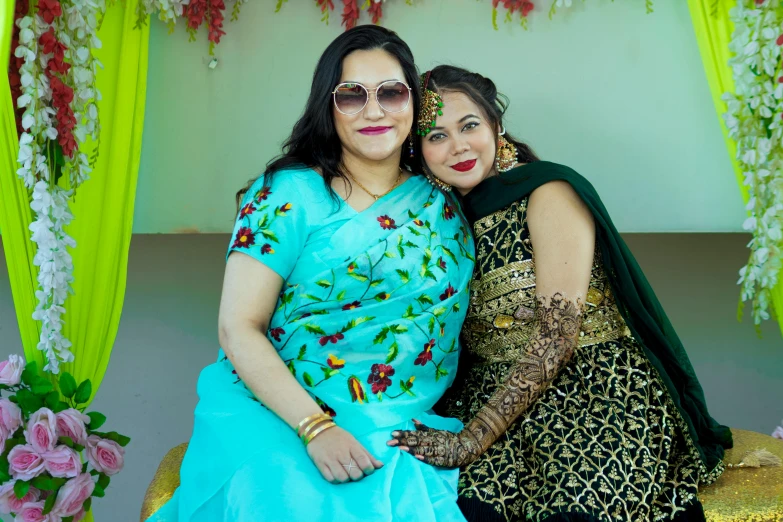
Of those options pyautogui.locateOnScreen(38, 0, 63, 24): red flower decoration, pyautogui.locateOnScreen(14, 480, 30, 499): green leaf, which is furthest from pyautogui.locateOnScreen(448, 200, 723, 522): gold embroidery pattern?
pyautogui.locateOnScreen(38, 0, 63, 24): red flower decoration

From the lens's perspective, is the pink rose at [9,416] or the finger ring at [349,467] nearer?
the finger ring at [349,467]

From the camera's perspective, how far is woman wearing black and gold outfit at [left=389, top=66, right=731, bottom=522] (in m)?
1.83

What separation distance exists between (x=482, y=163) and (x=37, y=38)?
1.17 meters

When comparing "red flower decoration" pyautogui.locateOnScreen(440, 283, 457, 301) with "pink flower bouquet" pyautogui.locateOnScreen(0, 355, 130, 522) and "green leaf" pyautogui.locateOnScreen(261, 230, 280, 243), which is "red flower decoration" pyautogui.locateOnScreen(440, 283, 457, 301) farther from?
"pink flower bouquet" pyautogui.locateOnScreen(0, 355, 130, 522)

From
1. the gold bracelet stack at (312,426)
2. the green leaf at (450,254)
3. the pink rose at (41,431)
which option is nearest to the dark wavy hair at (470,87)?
the green leaf at (450,254)

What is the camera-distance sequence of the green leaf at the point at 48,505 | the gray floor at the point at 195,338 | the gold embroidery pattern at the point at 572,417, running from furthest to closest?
the gray floor at the point at 195,338 < the green leaf at the point at 48,505 < the gold embroidery pattern at the point at 572,417

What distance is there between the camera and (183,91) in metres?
2.71

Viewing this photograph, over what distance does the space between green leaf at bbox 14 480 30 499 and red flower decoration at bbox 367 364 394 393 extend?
37.2 inches

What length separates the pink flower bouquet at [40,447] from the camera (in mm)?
2092

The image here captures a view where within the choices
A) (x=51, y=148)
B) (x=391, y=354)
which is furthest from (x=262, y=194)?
(x=51, y=148)

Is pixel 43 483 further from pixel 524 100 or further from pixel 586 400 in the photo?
pixel 524 100

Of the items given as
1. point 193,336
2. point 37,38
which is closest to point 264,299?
point 37,38

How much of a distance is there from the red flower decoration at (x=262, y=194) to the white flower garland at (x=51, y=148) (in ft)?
1.73

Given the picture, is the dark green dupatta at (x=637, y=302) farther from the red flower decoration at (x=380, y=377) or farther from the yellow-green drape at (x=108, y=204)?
the yellow-green drape at (x=108, y=204)
